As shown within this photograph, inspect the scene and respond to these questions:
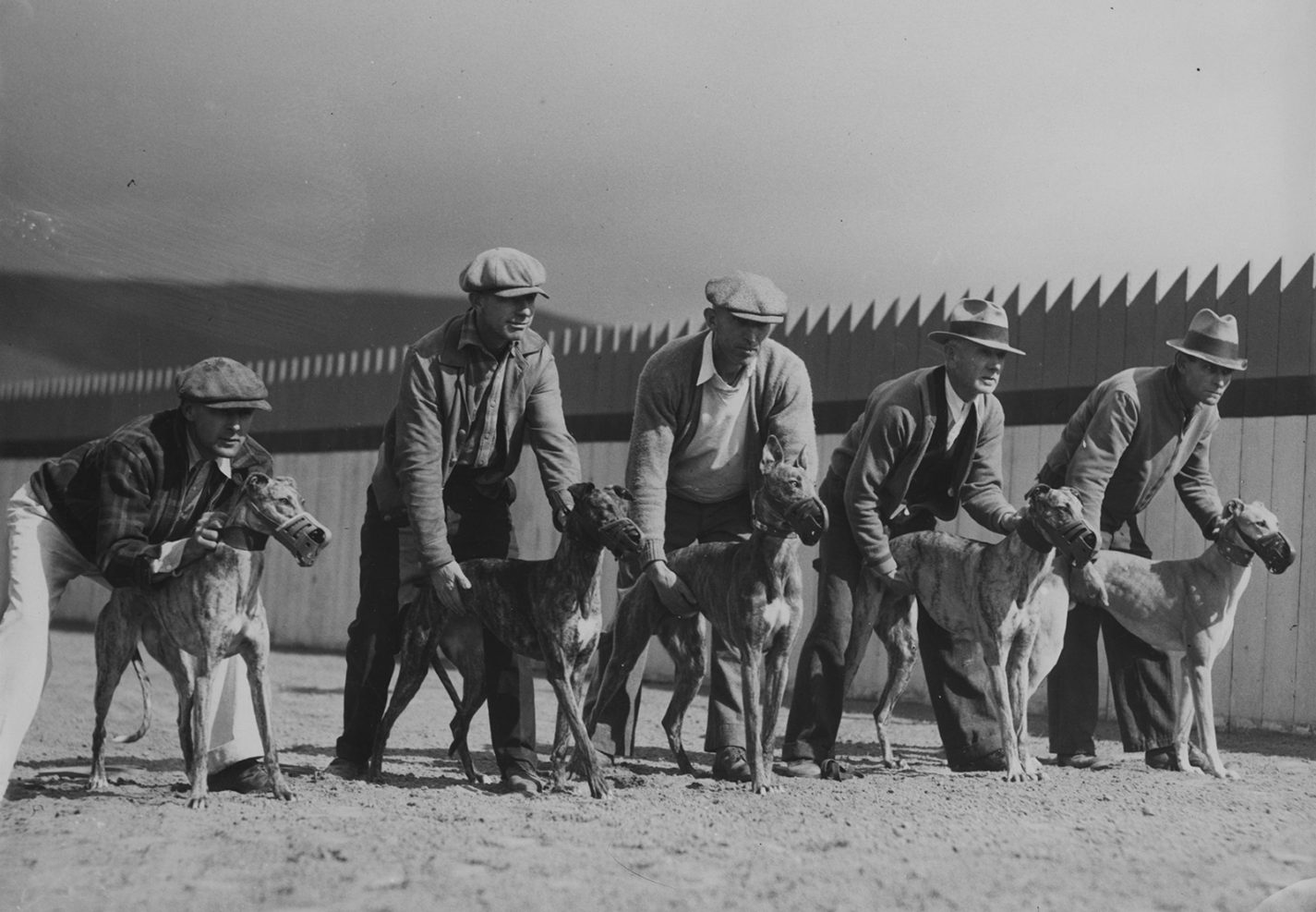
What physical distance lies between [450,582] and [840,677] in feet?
6.81

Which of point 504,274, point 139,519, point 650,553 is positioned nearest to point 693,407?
point 650,553

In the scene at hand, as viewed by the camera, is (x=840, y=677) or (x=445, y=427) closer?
(x=445, y=427)

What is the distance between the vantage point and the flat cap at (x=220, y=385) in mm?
5262

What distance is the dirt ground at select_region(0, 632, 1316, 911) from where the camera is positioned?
409 centimetres

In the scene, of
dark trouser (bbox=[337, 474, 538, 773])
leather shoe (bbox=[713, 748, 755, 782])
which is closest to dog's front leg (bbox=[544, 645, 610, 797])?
dark trouser (bbox=[337, 474, 538, 773])

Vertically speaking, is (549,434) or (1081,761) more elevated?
(549,434)

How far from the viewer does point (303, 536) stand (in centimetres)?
502

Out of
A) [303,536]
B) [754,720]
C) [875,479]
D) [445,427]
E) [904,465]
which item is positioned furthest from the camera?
[904,465]

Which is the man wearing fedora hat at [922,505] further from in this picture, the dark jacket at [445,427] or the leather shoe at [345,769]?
the leather shoe at [345,769]

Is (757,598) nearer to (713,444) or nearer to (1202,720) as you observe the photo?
(713,444)

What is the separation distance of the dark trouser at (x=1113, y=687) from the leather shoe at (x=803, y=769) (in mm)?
1494

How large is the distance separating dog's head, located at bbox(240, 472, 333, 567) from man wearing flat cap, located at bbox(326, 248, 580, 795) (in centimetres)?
63

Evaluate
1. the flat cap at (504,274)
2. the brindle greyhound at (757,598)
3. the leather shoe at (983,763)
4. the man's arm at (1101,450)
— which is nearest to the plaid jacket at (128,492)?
the flat cap at (504,274)

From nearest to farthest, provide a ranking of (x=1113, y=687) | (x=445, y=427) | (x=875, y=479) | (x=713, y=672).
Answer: (x=445, y=427)
(x=713, y=672)
(x=875, y=479)
(x=1113, y=687)
